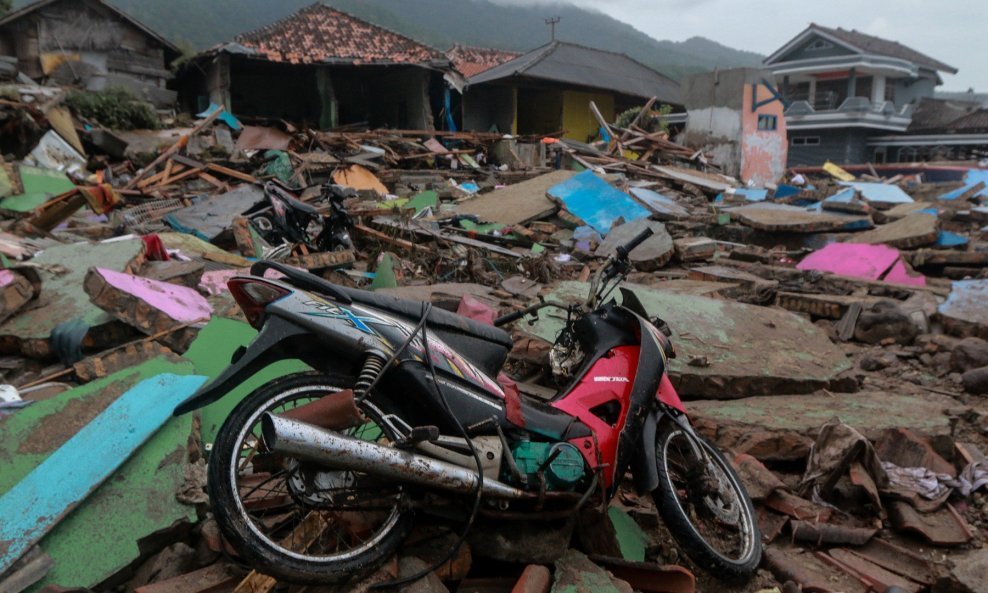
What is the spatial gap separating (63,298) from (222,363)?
167cm

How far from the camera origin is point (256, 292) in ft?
6.76

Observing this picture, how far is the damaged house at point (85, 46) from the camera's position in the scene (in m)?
16.4

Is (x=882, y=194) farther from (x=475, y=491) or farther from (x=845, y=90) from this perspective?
(x=845, y=90)

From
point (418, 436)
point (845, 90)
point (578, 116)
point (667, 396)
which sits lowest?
point (667, 396)

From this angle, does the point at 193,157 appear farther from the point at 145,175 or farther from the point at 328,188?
the point at 328,188

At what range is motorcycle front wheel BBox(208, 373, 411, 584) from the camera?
1.85 meters

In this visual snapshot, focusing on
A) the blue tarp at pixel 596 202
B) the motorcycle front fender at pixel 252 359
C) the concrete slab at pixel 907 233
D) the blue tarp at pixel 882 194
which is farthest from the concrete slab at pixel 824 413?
the blue tarp at pixel 882 194

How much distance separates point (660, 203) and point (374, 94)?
13.3m

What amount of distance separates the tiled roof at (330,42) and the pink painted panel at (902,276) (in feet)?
46.5

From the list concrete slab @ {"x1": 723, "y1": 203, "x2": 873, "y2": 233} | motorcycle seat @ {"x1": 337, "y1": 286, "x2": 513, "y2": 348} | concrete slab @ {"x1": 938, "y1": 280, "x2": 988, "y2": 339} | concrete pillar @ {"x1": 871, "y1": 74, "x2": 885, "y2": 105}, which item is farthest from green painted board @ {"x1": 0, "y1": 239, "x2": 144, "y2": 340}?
concrete pillar @ {"x1": 871, "y1": 74, "x2": 885, "y2": 105}

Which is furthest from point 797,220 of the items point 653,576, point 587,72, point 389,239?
point 587,72

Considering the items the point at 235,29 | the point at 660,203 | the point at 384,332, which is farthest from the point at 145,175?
the point at 235,29

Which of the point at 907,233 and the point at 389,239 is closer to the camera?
the point at 389,239

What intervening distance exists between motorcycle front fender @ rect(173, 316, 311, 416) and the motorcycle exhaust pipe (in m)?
0.17
